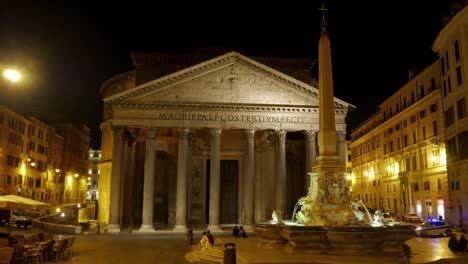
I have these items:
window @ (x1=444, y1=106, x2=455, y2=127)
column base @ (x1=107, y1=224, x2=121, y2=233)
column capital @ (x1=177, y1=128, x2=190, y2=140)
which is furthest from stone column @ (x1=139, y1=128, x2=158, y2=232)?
window @ (x1=444, y1=106, x2=455, y2=127)

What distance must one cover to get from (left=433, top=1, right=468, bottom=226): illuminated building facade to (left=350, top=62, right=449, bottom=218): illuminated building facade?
3040 mm

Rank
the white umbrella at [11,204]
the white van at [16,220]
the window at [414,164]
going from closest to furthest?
1. the white umbrella at [11,204]
2. the white van at [16,220]
3. the window at [414,164]

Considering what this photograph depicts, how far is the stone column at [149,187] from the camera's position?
27.6 metres

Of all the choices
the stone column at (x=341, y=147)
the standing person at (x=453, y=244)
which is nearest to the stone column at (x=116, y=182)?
the stone column at (x=341, y=147)

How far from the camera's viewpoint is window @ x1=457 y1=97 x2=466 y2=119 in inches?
1123

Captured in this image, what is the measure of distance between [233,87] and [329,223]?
1688 cm

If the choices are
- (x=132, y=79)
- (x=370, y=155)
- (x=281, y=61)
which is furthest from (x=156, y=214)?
(x=370, y=155)

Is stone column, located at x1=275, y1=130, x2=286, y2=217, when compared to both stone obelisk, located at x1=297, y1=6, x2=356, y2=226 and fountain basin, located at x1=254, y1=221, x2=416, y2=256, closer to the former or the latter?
stone obelisk, located at x1=297, y1=6, x2=356, y2=226

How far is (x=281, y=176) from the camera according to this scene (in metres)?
29.0

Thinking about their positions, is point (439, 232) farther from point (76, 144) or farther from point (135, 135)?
point (76, 144)

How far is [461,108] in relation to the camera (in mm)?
29078

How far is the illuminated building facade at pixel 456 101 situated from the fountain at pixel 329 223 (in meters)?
17.1

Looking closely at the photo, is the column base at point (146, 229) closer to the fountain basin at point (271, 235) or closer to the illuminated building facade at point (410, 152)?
the fountain basin at point (271, 235)

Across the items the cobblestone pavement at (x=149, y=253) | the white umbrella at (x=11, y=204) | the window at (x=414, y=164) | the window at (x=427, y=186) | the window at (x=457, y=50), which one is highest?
the window at (x=457, y=50)
